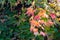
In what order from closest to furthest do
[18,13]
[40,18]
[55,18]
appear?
[40,18], [55,18], [18,13]

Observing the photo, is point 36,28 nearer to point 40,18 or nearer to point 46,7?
point 40,18

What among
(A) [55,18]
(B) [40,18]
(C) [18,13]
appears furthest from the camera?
(C) [18,13]

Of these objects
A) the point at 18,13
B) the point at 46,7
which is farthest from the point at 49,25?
the point at 18,13

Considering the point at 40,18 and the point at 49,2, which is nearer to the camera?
the point at 40,18

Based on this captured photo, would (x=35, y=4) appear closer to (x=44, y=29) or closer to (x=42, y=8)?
(x=42, y=8)

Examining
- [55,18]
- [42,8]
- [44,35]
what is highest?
[42,8]

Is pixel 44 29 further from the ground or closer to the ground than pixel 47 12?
closer to the ground

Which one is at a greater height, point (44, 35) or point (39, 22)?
point (39, 22)

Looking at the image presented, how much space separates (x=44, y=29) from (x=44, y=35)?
0.23 feet

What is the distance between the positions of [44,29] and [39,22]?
12cm

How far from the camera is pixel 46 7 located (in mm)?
1856

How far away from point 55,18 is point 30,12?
29 centimetres

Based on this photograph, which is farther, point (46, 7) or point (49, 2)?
point (49, 2)

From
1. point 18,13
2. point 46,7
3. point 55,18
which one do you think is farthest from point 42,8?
point 18,13
